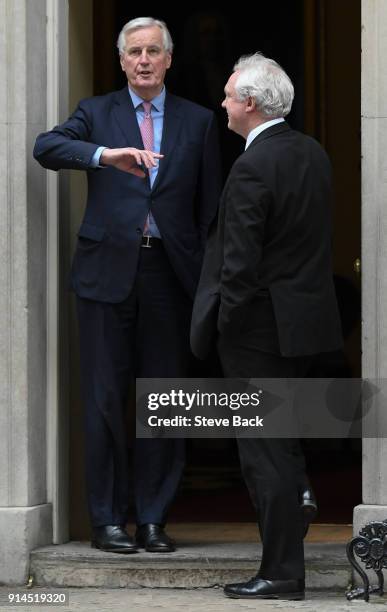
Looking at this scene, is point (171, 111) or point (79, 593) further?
point (171, 111)

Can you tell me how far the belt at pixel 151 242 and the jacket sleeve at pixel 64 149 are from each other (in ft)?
1.31

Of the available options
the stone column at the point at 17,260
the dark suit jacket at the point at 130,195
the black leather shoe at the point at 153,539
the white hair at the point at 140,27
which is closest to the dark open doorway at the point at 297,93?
the black leather shoe at the point at 153,539

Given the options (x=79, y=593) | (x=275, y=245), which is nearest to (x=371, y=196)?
(x=275, y=245)

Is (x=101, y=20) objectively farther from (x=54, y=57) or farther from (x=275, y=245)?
(x=275, y=245)

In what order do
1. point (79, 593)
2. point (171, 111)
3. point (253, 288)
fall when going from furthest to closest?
point (171, 111) → point (79, 593) → point (253, 288)

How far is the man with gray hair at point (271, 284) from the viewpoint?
555cm

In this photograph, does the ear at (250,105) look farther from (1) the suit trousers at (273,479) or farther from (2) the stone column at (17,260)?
(2) the stone column at (17,260)

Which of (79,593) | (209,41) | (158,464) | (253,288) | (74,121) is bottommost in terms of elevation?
(79,593)

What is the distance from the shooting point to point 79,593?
6059mm

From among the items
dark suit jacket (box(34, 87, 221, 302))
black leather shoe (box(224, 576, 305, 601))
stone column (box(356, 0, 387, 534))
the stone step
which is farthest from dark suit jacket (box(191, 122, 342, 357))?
the stone step

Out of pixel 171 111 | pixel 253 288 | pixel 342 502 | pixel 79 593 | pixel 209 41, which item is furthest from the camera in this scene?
pixel 209 41

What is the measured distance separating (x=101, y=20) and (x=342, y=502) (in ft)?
9.37

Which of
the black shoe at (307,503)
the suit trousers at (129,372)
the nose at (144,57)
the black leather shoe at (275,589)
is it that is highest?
the nose at (144,57)

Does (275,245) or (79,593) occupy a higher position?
(275,245)
